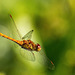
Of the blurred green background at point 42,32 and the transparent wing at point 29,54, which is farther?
the blurred green background at point 42,32

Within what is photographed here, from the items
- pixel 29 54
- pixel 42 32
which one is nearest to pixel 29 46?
pixel 29 54

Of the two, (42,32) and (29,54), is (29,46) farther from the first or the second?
(42,32)

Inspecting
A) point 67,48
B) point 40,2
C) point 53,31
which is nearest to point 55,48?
point 67,48

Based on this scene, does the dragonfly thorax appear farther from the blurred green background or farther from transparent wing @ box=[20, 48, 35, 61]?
the blurred green background

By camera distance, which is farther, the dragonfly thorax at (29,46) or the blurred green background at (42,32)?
the blurred green background at (42,32)

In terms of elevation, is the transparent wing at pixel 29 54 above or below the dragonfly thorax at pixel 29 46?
below

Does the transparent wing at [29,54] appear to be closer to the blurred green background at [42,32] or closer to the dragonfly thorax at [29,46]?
the dragonfly thorax at [29,46]

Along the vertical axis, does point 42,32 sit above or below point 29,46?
below

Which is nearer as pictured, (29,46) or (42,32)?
(29,46)

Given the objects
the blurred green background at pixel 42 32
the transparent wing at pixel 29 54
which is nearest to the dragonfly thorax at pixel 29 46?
the transparent wing at pixel 29 54
